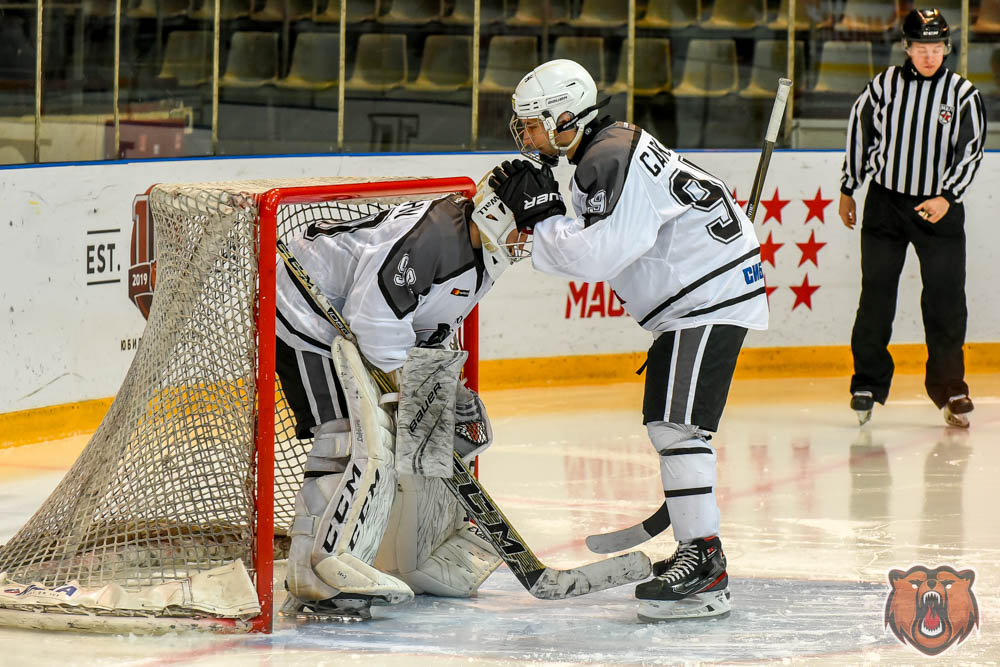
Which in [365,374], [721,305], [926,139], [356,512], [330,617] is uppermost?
[926,139]

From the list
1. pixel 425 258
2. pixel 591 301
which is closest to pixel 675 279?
pixel 425 258

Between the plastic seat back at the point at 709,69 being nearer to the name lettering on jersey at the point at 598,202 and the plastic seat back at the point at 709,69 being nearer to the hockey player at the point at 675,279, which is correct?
the hockey player at the point at 675,279

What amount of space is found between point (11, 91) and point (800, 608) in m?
3.15

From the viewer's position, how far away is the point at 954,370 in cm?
538

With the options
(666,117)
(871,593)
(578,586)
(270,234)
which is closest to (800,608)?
(871,593)

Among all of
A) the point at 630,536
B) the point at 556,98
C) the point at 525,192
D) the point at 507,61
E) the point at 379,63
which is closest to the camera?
the point at 525,192

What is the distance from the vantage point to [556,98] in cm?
313

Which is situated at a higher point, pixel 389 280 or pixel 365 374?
pixel 389 280

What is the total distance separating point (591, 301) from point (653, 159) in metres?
2.98

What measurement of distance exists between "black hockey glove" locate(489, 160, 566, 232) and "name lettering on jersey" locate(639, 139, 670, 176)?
0.20m

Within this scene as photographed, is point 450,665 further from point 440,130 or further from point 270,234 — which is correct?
point 440,130

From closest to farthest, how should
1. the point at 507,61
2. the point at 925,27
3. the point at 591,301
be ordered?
the point at 925,27 < the point at 591,301 < the point at 507,61

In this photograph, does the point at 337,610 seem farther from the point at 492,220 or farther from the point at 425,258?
the point at 492,220

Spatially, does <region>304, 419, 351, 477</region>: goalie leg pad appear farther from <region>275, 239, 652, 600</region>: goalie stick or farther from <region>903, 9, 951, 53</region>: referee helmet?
<region>903, 9, 951, 53</region>: referee helmet
